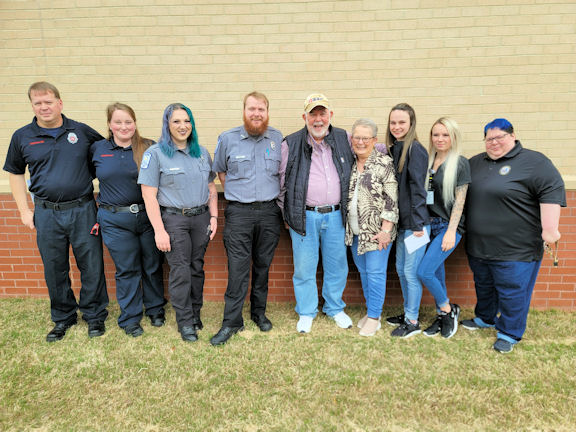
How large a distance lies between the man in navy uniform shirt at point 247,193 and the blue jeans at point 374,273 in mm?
860

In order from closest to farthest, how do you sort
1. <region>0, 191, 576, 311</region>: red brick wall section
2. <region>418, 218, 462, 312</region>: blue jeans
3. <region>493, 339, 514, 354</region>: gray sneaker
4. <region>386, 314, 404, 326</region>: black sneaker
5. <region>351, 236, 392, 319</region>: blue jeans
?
<region>493, 339, 514, 354</region>: gray sneaker → <region>418, 218, 462, 312</region>: blue jeans → <region>351, 236, 392, 319</region>: blue jeans → <region>386, 314, 404, 326</region>: black sneaker → <region>0, 191, 576, 311</region>: red brick wall section

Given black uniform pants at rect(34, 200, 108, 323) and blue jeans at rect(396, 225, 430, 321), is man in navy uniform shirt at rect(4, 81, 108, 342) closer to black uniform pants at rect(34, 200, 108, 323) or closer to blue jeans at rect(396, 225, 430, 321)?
black uniform pants at rect(34, 200, 108, 323)

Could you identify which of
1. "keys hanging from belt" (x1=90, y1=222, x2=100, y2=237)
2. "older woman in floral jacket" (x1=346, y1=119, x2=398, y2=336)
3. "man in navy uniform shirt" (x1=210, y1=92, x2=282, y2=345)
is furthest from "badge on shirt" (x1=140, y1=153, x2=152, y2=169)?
"older woman in floral jacket" (x1=346, y1=119, x2=398, y2=336)

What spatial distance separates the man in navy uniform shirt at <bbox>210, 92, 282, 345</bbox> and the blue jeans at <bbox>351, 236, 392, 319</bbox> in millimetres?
860

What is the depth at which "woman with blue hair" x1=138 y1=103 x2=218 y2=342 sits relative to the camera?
3172 mm

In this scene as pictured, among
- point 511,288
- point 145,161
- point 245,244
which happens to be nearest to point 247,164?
point 245,244

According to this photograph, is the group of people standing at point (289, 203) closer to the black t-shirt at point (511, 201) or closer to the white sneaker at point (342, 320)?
the black t-shirt at point (511, 201)

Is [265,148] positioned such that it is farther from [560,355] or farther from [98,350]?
[560,355]

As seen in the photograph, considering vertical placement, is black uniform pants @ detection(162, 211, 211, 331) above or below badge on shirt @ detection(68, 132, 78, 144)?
below

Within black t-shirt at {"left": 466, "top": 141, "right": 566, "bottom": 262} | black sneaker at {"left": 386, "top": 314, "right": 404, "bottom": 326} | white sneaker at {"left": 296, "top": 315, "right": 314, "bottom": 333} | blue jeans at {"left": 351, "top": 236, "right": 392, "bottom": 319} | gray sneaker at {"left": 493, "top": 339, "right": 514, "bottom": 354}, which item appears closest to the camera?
black t-shirt at {"left": 466, "top": 141, "right": 566, "bottom": 262}

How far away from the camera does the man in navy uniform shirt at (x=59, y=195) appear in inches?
128

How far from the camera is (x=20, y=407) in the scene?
2.68m

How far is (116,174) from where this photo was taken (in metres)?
3.26

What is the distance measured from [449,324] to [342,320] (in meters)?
1.01
